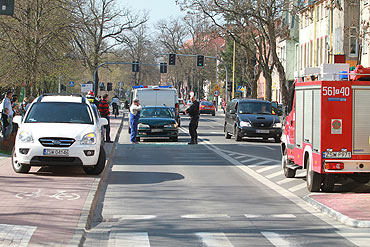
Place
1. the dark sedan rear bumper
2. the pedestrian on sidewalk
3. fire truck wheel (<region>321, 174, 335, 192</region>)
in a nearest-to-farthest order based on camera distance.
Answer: fire truck wheel (<region>321, 174, 335, 192</region>) < the pedestrian on sidewalk < the dark sedan rear bumper

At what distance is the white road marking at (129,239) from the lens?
334 inches

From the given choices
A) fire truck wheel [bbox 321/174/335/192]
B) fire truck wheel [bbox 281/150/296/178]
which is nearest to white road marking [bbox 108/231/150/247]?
fire truck wheel [bbox 321/174/335/192]

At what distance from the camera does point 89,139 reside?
15406 millimetres

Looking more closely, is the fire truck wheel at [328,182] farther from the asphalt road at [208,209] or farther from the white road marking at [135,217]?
the white road marking at [135,217]

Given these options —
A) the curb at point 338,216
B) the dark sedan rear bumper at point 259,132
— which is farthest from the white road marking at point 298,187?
the dark sedan rear bumper at point 259,132

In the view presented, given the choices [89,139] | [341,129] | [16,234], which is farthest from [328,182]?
[16,234]

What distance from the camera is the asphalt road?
8.91 m

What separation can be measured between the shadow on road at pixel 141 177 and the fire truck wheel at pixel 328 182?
3.51m

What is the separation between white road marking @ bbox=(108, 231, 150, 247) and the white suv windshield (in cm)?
726

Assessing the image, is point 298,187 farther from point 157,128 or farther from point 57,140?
point 157,128

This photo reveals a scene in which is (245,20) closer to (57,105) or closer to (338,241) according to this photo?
(57,105)

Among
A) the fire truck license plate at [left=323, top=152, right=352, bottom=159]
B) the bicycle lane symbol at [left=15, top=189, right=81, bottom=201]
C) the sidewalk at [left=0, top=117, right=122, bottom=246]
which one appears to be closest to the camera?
the sidewalk at [left=0, top=117, right=122, bottom=246]

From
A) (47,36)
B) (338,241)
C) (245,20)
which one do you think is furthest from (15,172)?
(245,20)

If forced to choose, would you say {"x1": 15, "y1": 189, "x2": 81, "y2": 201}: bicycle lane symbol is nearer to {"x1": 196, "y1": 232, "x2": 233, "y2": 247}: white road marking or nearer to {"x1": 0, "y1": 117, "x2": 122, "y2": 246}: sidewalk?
{"x1": 0, "y1": 117, "x2": 122, "y2": 246}: sidewalk
